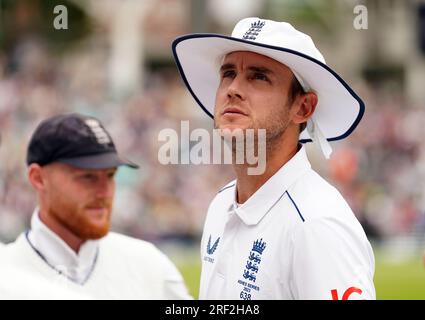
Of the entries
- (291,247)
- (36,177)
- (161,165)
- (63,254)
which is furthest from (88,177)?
(161,165)

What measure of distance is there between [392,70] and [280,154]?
3834 centimetres

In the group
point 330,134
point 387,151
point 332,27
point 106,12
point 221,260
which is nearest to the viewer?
point 221,260

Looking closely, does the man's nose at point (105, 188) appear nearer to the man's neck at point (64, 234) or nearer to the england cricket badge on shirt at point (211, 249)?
the man's neck at point (64, 234)

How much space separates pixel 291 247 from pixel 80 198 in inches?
61.8

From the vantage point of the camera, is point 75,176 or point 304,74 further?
point 75,176

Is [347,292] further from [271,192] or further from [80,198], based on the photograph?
[80,198]

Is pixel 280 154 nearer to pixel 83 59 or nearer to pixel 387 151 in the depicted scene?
pixel 387 151

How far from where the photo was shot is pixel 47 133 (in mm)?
4898

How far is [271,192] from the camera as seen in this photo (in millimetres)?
3771

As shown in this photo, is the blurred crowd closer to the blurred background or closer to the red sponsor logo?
the blurred background

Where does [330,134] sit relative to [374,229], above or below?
above

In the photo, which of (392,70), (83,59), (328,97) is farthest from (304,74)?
(392,70)

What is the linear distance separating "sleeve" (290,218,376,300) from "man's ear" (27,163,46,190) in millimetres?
1773

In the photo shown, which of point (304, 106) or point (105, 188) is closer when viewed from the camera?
point (304, 106)
